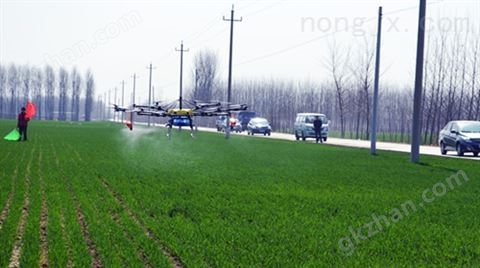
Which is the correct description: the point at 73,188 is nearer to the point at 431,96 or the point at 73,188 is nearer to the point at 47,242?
the point at 47,242

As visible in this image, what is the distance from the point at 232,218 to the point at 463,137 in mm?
21333

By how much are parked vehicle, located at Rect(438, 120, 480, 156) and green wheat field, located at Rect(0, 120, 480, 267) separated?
9.47m

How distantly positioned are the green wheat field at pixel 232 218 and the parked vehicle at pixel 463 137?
947 cm

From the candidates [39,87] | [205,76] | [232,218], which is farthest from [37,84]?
[232,218]

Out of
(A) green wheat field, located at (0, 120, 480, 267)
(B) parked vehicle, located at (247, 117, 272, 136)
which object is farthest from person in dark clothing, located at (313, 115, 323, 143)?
(A) green wheat field, located at (0, 120, 480, 267)

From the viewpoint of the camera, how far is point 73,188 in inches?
588

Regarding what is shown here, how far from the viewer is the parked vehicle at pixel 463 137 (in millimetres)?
29562

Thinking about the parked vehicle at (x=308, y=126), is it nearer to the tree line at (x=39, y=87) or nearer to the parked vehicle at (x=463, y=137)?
the parked vehicle at (x=463, y=137)

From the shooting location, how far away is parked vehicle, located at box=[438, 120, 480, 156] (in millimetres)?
29562

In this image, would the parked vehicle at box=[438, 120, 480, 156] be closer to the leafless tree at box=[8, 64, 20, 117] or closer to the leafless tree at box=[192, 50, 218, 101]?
the leafless tree at box=[192, 50, 218, 101]

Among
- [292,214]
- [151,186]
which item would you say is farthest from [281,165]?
[292,214]

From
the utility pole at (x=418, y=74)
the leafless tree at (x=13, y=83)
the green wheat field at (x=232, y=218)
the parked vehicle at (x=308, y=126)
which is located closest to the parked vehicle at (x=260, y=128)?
the parked vehicle at (x=308, y=126)

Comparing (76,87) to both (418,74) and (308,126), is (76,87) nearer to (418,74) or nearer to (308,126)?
(308,126)

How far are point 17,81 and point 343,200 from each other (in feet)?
504
